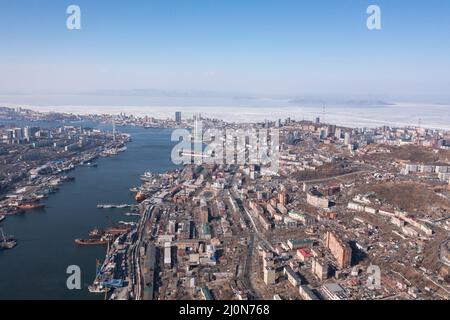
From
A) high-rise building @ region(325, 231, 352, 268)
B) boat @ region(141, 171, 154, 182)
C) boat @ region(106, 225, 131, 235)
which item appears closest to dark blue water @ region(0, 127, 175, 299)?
boat @ region(141, 171, 154, 182)

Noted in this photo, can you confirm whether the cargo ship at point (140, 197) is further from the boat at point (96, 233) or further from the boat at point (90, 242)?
the boat at point (90, 242)

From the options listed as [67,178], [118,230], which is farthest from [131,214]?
[67,178]

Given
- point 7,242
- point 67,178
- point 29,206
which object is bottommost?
point 7,242

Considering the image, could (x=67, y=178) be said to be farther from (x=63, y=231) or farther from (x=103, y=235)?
(x=103, y=235)

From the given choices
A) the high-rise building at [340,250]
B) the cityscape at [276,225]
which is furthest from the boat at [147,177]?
the high-rise building at [340,250]
